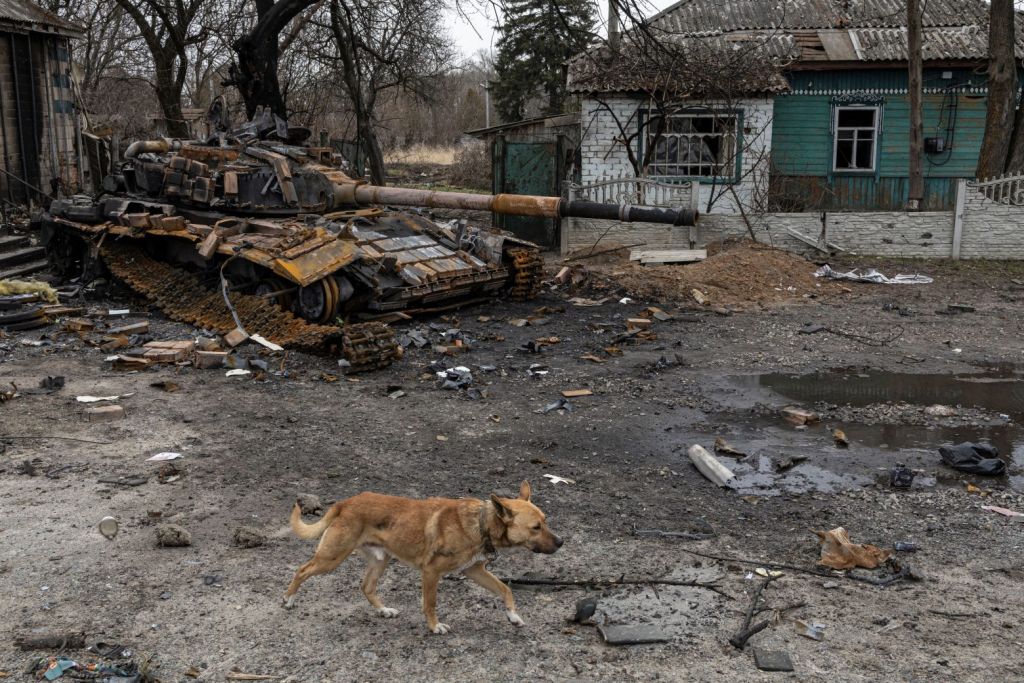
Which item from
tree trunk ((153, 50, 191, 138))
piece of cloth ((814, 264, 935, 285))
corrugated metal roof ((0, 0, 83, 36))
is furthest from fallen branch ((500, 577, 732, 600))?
tree trunk ((153, 50, 191, 138))

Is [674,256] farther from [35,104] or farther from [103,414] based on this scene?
[35,104]

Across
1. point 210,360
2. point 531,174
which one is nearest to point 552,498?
point 210,360

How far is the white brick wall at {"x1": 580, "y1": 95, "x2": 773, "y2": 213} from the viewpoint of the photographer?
2109 centimetres

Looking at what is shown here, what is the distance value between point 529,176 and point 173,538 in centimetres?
1500

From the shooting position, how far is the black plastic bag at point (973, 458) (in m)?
7.11

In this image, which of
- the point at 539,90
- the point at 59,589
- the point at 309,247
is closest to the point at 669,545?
the point at 59,589

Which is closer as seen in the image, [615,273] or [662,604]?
[662,604]

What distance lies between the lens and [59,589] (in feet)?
17.3

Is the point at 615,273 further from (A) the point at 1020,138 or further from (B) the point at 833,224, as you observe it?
(A) the point at 1020,138

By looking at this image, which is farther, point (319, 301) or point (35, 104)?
point (35, 104)

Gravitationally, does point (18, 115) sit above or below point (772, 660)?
above

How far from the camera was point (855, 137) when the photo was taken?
22.0 meters

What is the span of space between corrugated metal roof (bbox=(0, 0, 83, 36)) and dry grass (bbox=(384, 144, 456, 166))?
2025 cm

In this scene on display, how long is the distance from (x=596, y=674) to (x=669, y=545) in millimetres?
1548
